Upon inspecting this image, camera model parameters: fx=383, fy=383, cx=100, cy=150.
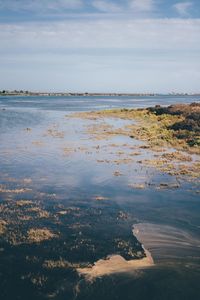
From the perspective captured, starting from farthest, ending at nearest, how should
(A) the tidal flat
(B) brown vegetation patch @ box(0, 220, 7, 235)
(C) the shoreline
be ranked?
(B) brown vegetation patch @ box(0, 220, 7, 235)
(C) the shoreline
(A) the tidal flat

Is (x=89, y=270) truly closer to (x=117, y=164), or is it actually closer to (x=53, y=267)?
(x=53, y=267)

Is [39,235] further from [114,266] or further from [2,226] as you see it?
[114,266]

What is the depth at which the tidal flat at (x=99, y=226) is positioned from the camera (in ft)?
33.9

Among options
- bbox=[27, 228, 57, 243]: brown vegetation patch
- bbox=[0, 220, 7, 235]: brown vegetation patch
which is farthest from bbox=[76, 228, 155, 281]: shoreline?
bbox=[0, 220, 7, 235]: brown vegetation patch

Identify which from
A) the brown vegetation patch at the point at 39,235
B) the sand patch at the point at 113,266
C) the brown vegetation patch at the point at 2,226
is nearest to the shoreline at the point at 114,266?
the sand patch at the point at 113,266

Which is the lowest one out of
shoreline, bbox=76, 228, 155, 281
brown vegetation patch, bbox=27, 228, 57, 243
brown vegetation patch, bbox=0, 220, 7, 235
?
shoreline, bbox=76, 228, 155, 281

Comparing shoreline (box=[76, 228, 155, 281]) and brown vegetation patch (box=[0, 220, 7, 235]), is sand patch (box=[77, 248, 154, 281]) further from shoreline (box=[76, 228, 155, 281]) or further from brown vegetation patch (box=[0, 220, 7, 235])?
brown vegetation patch (box=[0, 220, 7, 235])

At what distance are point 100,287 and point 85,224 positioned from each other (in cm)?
452

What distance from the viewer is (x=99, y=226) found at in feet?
47.2

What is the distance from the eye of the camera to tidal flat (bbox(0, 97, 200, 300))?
33.9 feet

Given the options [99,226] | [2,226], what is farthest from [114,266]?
[2,226]

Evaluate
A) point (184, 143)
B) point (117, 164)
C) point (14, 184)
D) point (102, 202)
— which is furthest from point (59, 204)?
point (184, 143)

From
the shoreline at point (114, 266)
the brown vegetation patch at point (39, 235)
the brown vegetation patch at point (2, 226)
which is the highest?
the brown vegetation patch at point (2, 226)

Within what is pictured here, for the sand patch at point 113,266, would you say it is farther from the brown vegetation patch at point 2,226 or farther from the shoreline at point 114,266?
the brown vegetation patch at point 2,226
